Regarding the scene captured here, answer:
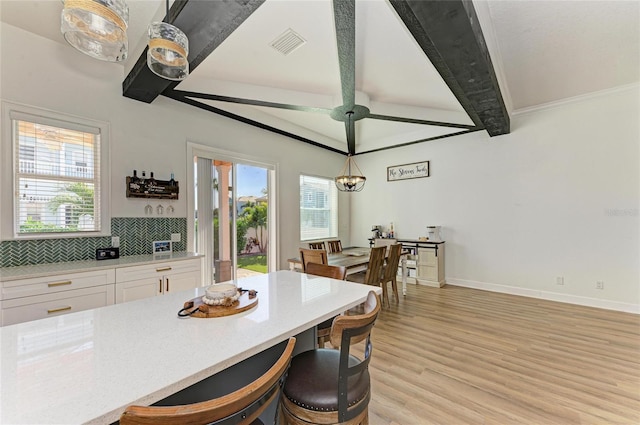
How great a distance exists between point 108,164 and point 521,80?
17.3ft

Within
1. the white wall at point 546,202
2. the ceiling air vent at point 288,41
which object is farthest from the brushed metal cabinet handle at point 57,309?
the white wall at point 546,202

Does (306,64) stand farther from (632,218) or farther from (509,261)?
(632,218)

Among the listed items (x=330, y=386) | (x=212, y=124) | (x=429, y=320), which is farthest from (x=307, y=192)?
(x=330, y=386)

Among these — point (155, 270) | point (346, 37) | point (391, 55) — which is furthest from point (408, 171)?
point (155, 270)

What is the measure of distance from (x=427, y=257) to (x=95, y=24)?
527cm

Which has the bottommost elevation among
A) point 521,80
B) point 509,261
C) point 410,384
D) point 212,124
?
point 410,384

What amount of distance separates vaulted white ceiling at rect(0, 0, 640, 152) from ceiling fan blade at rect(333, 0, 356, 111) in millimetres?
180

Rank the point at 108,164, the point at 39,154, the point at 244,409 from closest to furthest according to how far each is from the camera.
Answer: the point at 244,409 → the point at 39,154 → the point at 108,164

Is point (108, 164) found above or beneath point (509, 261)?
above

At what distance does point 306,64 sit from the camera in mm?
3086

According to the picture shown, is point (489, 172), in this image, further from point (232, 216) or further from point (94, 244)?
point (94, 244)

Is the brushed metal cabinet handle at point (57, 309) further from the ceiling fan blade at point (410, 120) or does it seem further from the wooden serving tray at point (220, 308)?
the ceiling fan blade at point (410, 120)

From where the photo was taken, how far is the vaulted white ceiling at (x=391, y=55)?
233 cm

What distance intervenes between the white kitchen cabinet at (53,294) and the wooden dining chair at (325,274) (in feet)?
6.31
